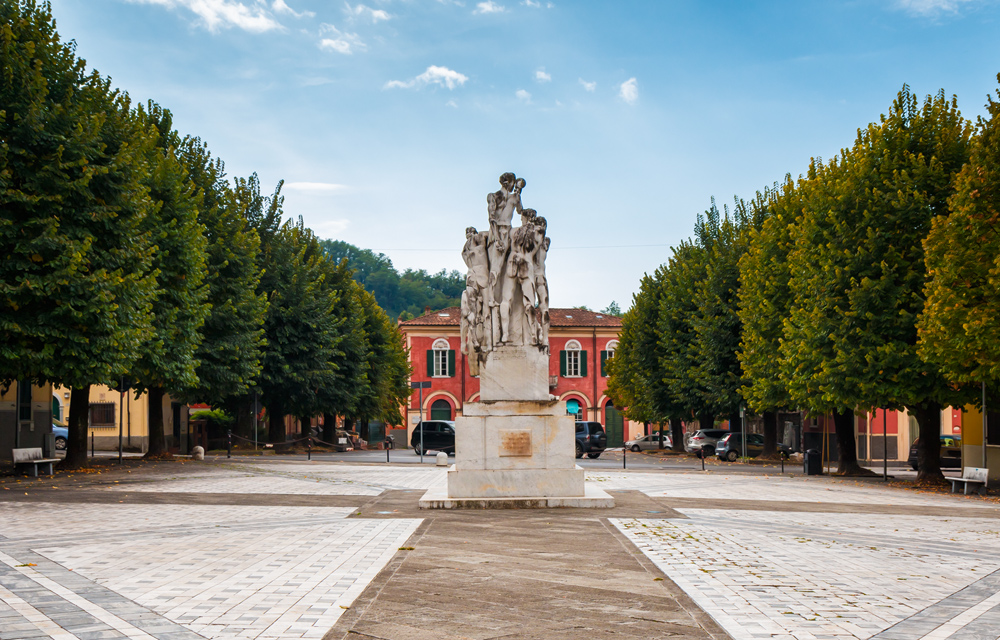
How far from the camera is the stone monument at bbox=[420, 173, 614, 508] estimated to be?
14.7 metres

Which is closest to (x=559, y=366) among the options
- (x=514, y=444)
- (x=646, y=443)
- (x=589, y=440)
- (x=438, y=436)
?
(x=646, y=443)

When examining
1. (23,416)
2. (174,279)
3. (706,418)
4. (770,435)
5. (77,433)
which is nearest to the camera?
(77,433)

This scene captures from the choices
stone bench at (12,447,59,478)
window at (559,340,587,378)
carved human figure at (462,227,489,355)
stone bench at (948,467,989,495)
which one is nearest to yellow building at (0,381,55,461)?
stone bench at (12,447,59,478)

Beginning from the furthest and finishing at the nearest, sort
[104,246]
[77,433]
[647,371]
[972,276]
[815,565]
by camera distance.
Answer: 1. [647,371]
2. [77,433]
3. [104,246]
4. [972,276]
5. [815,565]

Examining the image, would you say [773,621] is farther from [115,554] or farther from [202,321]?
[202,321]

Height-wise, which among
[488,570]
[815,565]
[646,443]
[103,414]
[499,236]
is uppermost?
[499,236]

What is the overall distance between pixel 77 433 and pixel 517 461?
16.3 meters

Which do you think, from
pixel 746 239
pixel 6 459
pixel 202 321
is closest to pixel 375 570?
pixel 202 321

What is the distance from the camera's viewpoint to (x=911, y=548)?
1100 centimetres

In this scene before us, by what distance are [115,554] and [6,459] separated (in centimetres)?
2201

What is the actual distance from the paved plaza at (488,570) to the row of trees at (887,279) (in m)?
5.93

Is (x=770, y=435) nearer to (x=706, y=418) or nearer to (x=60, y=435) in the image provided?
(x=706, y=418)

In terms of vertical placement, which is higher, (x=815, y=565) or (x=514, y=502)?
(x=815, y=565)

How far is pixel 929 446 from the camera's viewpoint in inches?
995
